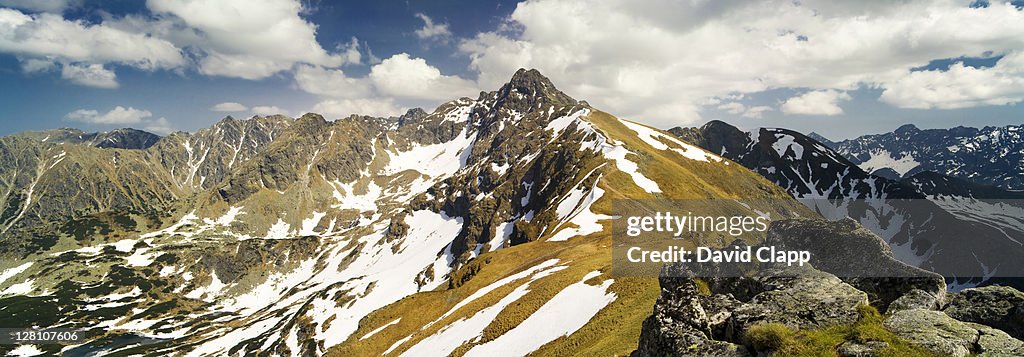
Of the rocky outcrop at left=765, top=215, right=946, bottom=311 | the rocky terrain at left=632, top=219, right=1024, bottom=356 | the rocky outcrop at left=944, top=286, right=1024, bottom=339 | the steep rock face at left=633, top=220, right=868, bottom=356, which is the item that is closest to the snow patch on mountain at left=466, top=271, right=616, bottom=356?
the rocky outcrop at left=765, top=215, right=946, bottom=311

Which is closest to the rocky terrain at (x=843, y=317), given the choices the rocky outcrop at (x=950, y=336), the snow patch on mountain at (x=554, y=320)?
the rocky outcrop at (x=950, y=336)

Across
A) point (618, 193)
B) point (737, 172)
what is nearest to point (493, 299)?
point (618, 193)

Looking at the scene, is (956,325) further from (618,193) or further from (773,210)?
(773,210)

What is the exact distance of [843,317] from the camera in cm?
1280

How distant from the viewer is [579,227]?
78312mm

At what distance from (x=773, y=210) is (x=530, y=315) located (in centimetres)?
17106

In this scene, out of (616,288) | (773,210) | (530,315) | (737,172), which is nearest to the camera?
(616,288)

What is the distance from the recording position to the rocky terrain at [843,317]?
36.0 feet

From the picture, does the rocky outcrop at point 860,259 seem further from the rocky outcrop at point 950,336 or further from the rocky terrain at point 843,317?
the rocky outcrop at point 950,336

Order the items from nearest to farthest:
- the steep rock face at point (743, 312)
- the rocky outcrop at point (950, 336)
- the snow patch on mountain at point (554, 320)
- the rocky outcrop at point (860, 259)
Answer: the rocky outcrop at point (950, 336), the steep rock face at point (743, 312), the rocky outcrop at point (860, 259), the snow patch on mountain at point (554, 320)

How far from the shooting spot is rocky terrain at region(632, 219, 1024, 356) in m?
11.0

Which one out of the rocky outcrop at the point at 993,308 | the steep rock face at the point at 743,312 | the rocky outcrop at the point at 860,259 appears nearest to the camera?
the rocky outcrop at the point at 993,308


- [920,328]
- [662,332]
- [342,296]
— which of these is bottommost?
[342,296]

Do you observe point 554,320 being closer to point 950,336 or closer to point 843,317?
point 843,317
